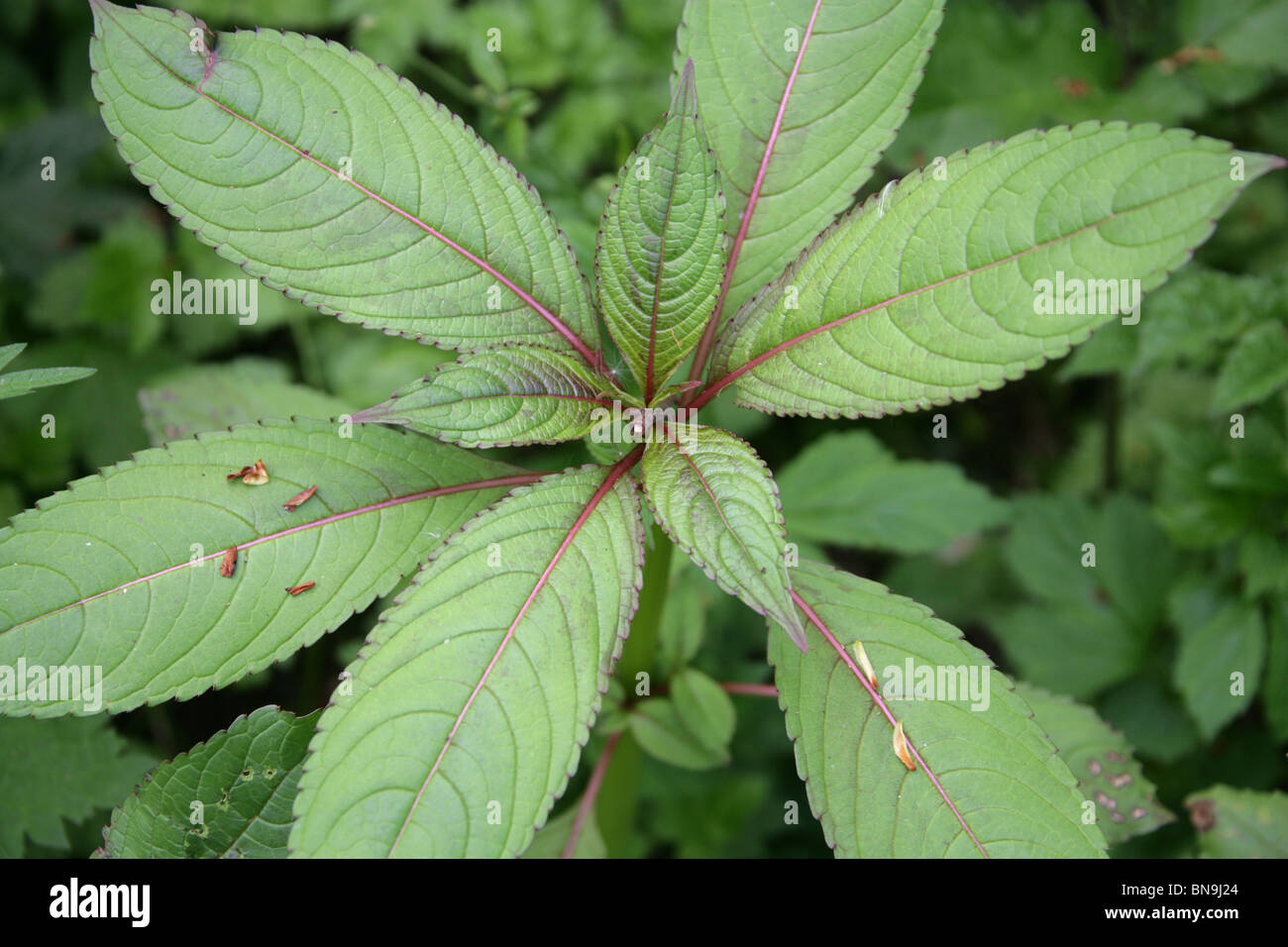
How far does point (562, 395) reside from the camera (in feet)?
4.95

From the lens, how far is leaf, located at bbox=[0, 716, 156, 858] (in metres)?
2.13

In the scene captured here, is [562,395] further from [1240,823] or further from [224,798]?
[1240,823]

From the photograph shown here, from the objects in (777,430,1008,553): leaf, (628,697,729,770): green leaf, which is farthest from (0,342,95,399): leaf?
(777,430,1008,553): leaf

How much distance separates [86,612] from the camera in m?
1.50

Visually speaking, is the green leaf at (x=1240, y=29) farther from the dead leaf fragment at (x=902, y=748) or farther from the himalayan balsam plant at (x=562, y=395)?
the dead leaf fragment at (x=902, y=748)

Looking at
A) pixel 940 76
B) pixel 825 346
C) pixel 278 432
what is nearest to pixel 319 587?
pixel 278 432

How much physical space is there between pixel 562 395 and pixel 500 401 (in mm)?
137

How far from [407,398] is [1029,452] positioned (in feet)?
10.8

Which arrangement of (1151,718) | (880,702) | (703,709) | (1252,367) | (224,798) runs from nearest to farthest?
(880,702) → (224,798) → (703,709) → (1252,367) → (1151,718)

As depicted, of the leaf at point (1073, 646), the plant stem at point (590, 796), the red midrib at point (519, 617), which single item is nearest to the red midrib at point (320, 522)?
the red midrib at point (519, 617)

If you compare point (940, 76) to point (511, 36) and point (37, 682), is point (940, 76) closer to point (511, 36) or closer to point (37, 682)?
point (511, 36)

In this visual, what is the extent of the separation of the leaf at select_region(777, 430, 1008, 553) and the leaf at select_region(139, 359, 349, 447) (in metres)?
1.36

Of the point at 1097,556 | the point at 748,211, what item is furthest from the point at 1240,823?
the point at 748,211

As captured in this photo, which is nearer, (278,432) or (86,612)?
(86,612)
